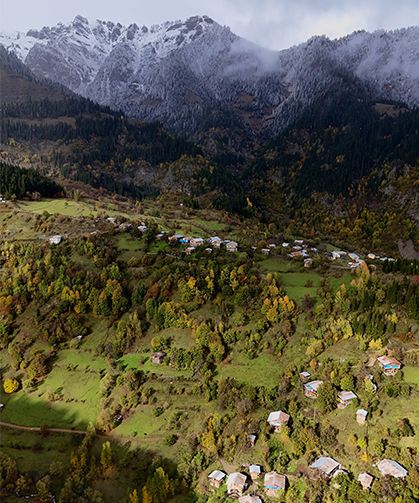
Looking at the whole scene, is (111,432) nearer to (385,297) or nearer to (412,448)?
(412,448)

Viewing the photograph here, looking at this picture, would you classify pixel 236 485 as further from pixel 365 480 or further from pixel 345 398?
pixel 345 398

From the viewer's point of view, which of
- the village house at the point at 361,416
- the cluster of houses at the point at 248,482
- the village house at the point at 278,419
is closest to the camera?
the cluster of houses at the point at 248,482

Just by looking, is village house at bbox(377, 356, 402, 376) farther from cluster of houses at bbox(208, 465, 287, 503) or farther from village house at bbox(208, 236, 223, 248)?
village house at bbox(208, 236, 223, 248)

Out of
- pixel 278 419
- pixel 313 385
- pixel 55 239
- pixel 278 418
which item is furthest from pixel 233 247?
pixel 278 419

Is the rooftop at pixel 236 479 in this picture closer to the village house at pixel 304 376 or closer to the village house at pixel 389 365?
the village house at pixel 304 376

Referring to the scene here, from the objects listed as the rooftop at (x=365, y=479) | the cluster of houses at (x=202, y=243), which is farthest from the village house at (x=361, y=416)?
Result: the cluster of houses at (x=202, y=243)

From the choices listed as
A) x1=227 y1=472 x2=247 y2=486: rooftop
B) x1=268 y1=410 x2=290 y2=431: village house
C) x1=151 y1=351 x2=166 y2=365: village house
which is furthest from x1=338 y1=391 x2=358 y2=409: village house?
x1=151 y1=351 x2=166 y2=365: village house
